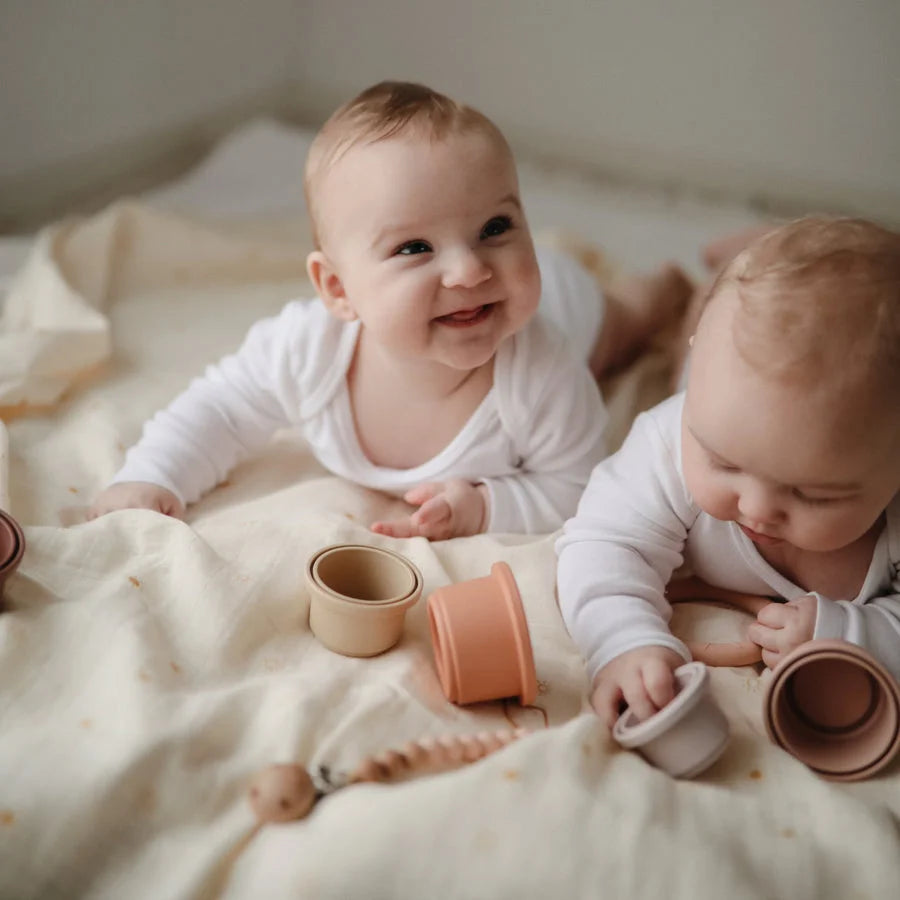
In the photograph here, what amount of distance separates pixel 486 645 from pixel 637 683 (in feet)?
0.42

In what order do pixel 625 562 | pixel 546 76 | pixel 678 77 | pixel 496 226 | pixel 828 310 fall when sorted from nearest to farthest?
pixel 828 310 → pixel 625 562 → pixel 496 226 → pixel 678 77 → pixel 546 76

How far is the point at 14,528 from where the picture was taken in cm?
91

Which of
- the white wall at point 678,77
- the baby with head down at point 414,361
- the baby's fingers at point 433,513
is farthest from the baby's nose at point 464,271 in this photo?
the white wall at point 678,77

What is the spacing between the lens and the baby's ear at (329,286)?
1144mm

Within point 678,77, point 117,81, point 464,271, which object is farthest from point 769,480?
point 117,81

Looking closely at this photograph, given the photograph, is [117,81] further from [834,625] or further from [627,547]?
[834,625]

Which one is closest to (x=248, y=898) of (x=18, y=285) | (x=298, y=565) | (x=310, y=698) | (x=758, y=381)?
(x=310, y=698)

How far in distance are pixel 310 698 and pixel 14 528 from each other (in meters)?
0.30

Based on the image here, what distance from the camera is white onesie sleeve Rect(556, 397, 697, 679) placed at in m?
0.94

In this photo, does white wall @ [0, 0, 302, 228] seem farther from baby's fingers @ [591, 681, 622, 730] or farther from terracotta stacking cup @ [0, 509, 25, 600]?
baby's fingers @ [591, 681, 622, 730]

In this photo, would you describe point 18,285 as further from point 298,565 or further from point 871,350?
point 871,350

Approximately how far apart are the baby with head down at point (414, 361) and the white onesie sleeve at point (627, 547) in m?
0.17

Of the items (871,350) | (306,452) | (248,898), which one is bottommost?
(306,452)

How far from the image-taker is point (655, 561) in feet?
3.30
